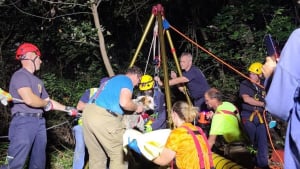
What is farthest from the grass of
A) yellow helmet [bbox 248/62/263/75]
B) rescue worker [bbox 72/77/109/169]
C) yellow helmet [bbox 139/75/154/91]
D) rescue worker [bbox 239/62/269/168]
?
yellow helmet [bbox 248/62/263/75]

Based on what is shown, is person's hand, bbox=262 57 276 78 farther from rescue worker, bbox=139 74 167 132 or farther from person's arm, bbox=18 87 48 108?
rescue worker, bbox=139 74 167 132

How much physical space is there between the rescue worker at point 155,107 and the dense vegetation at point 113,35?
1.77m

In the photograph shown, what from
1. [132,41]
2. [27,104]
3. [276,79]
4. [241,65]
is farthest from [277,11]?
[276,79]

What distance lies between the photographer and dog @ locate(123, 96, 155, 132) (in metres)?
6.18

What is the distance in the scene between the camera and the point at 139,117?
6426 mm

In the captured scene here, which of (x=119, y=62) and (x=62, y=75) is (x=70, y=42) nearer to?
(x=62, y=75)

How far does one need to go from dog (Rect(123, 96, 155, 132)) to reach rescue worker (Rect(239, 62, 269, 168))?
1.70m

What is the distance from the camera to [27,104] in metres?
4.88

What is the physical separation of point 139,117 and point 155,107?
490mm

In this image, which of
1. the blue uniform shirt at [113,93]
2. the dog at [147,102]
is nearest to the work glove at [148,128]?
the dog at [147,102]

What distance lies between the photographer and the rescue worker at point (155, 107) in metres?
6.66

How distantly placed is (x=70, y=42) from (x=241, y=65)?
4.23 m

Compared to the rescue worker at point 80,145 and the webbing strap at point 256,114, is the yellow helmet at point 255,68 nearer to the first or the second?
the webbing strap at point 256,114

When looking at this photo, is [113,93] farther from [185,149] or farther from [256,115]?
[256,115]
